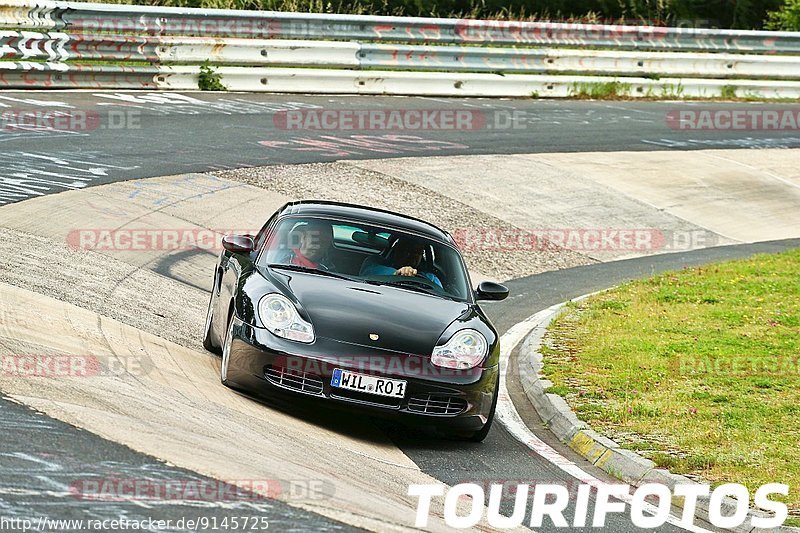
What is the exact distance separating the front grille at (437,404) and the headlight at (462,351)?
0.73 feet

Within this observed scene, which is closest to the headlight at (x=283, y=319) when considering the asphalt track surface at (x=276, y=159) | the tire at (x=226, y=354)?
the tire at (x=226, y=354)

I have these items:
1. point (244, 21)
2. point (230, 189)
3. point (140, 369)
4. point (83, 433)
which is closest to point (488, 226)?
point (230, 189)

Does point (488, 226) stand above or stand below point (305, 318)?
below

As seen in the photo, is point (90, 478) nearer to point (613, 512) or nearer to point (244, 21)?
point (613, 512)

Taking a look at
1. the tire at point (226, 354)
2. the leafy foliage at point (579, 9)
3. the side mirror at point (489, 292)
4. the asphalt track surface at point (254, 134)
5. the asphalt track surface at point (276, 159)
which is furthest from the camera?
the leafy foliage at point (579, 9)

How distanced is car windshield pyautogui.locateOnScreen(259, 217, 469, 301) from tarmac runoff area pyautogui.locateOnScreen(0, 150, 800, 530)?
1104 mm

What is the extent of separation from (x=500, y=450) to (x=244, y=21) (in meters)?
15.0

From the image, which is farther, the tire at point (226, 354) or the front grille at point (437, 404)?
the tire at point (226, 354)

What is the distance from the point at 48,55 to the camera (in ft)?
65.4

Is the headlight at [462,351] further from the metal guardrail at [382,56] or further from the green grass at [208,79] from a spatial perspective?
Result: the green grass at [208,79]

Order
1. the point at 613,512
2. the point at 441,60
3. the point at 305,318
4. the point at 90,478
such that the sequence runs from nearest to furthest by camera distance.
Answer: the point at 90,478 → the point at 613,512 → the point at 305,318 → the point at 441,60

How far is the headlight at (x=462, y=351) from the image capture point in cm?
857

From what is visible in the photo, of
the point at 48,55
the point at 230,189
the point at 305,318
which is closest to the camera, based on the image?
the point at 305,318

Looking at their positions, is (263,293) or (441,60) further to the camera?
(441,60)
